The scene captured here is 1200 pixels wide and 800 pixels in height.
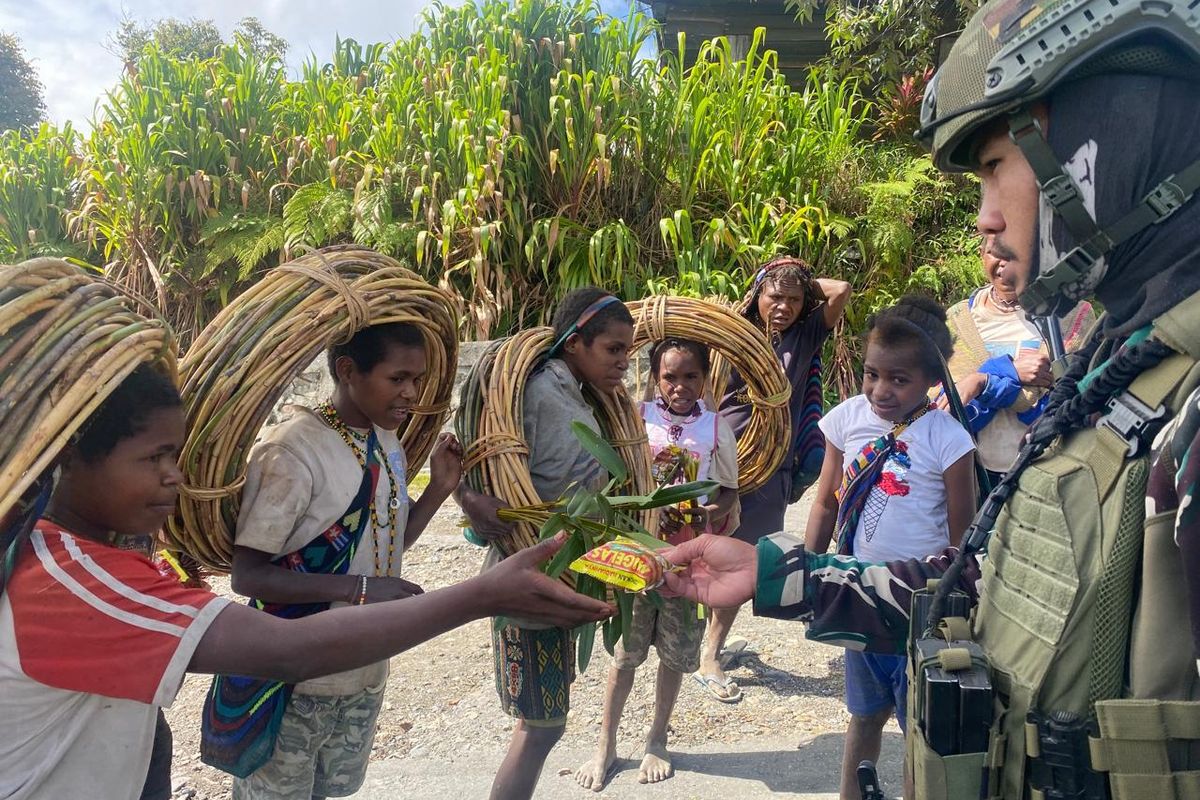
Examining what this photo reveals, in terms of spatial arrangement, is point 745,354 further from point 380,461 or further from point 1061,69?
point 1061,69

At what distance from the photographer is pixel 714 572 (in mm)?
2193

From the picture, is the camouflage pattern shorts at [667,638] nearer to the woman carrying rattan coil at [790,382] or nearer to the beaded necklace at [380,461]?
the woman carrying rattan coil at [790,382]

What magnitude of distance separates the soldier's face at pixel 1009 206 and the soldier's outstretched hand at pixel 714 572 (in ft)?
2.85

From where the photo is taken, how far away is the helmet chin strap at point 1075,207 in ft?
4.43

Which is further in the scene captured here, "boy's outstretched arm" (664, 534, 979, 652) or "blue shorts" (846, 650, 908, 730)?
"blue shorts" (846, 650, 908, 730)

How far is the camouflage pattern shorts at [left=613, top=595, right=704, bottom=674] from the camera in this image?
3.71m

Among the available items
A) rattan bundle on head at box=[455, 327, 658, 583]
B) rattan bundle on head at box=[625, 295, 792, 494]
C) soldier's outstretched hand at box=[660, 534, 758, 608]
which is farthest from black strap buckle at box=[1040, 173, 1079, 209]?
rattan bundle on head at box=[625, 295, 792, 494]

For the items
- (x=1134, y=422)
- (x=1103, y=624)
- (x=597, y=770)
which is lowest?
(x=597, y=770)

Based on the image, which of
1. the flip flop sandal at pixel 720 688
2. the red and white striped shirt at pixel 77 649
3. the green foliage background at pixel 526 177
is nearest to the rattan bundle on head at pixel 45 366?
the red and white striped shirt at pixel 77 649

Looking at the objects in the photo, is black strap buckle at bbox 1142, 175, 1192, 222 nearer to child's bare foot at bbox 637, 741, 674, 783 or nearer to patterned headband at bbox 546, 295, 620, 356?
patterned headband at bbox 546, 295, 620, 356

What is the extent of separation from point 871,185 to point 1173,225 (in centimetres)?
778

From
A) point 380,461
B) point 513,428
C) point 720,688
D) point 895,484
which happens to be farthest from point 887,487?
point 380,461

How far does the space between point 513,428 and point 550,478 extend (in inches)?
12.1

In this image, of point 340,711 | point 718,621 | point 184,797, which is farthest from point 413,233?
point 340,711
